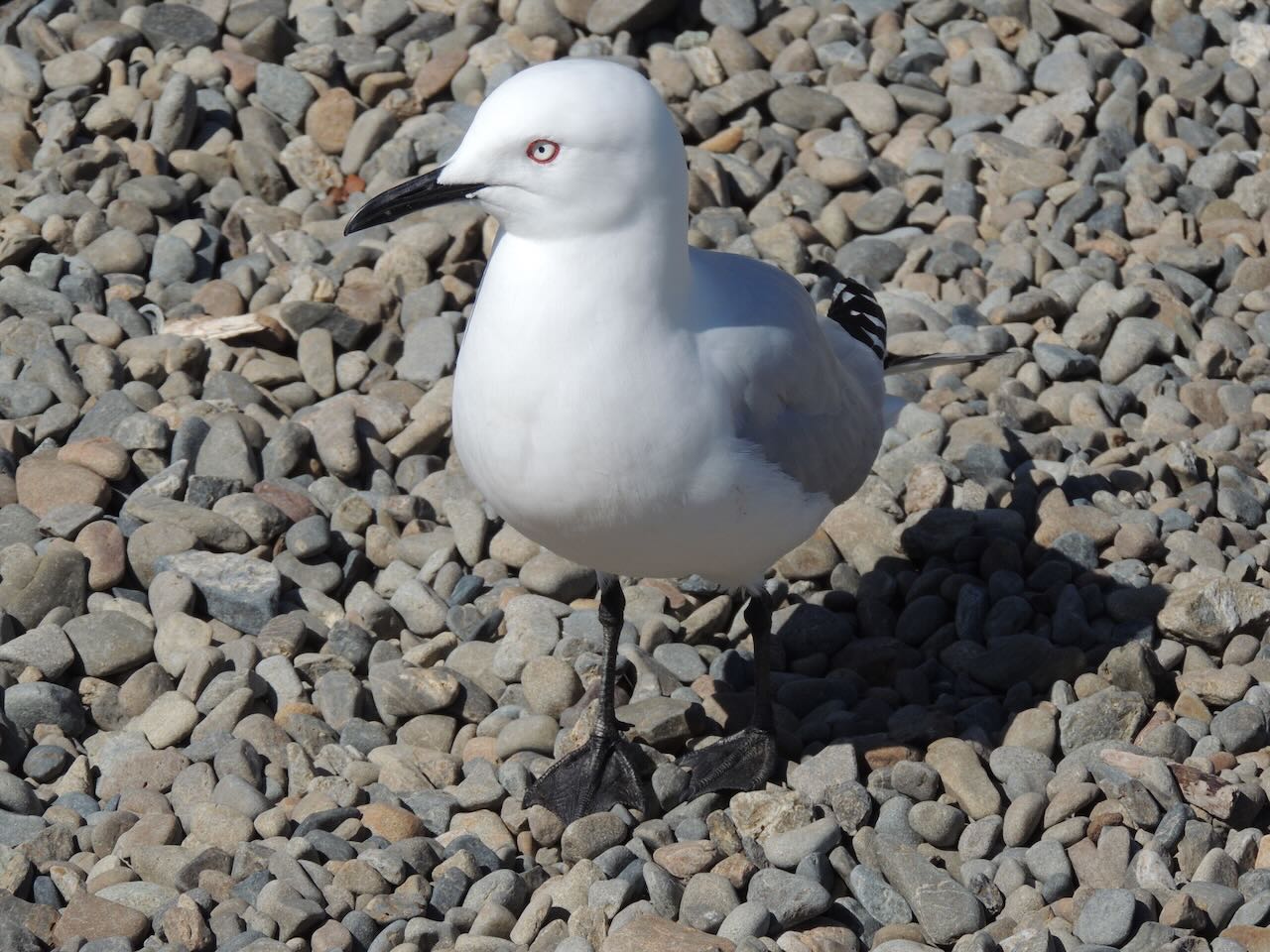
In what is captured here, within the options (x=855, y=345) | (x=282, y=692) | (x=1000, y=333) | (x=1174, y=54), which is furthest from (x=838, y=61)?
(x=282, y=692)

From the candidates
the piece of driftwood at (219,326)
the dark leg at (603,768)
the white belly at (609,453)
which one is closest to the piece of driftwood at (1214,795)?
the white belly at (609,453)

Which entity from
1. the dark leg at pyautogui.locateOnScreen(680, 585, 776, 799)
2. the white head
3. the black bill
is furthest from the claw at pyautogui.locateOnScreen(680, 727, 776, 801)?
the black bill

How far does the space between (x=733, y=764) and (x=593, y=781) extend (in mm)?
386

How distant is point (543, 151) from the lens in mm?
3863

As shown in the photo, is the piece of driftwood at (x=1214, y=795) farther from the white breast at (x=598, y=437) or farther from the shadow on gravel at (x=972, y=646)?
the white breast at (x=598, y=437)

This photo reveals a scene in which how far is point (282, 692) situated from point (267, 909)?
1016 mm

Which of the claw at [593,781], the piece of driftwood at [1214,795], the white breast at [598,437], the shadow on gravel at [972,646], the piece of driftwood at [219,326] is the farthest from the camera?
the piece of driftwood at [219,326]

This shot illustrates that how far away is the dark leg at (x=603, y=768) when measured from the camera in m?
4.66

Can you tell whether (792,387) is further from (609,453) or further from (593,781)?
(593,781)

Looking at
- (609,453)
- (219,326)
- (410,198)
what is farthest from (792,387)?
(219,326)

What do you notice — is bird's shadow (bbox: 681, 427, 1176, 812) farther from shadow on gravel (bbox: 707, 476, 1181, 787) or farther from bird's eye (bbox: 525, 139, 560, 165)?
bird's eye (bbox: 525, 139, 560, 165)

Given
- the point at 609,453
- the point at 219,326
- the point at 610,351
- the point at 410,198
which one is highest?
the point at 410,198

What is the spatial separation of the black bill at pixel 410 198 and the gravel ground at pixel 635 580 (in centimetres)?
149

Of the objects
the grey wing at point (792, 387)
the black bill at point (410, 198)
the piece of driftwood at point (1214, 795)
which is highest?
the black bill at point (410, 198)
